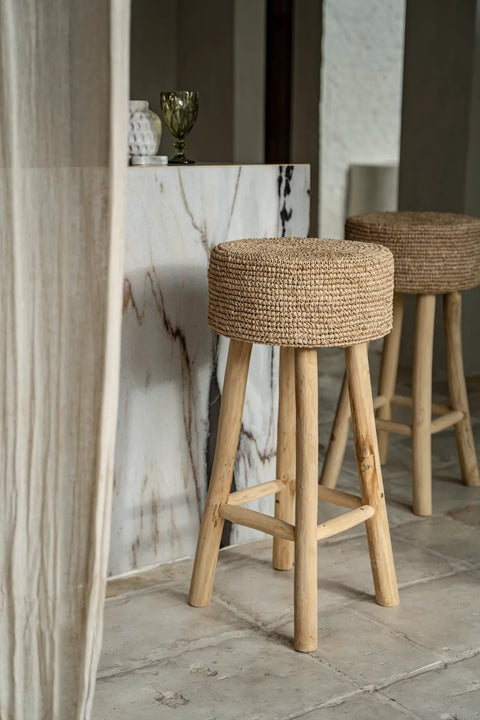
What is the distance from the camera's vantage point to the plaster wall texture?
4645 mm

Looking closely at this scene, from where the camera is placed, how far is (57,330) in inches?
42.9

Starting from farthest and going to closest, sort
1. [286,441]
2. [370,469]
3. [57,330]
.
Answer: [286,441] < [370,469] < [57,330]

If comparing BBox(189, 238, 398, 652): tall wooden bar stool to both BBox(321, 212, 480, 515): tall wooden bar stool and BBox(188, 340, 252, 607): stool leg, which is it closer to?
BBox(188, 340, 252, 607): stool leg

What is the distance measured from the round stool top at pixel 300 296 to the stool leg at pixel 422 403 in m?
0.69

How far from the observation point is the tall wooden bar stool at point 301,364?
1.59 meters

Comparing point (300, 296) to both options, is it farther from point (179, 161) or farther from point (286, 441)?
point (179, 161)

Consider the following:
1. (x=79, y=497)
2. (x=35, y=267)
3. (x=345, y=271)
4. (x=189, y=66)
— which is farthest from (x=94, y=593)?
(x=189, y=66)

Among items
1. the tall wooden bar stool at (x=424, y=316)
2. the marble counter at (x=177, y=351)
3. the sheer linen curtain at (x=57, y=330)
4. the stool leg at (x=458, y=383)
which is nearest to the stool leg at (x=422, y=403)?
the tall wooden bar stool at (x=424, y=316)

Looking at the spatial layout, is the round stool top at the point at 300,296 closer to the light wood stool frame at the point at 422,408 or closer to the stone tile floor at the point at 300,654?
the stone tile floor at the point at 300,654

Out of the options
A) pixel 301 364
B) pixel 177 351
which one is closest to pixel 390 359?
pixel 177 351

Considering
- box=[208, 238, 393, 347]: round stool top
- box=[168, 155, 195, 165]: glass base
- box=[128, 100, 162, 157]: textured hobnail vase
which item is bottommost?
box=[208, 238, 393, 347]: round stool top

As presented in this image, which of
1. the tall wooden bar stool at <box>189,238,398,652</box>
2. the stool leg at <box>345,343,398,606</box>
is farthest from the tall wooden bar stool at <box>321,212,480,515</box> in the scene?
the stool leg at <box>345,343,398,606</box>

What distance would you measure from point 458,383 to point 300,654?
108cm

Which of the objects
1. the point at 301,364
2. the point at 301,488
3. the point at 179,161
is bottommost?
the point at 301,488
